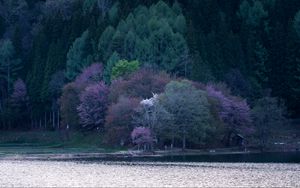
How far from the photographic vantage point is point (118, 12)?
4941 inches

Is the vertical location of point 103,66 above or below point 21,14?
below

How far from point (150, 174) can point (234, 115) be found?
43.2 metres

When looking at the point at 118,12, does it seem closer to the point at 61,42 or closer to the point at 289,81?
the point at 61,42

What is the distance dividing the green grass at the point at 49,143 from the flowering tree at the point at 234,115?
51.4 feet

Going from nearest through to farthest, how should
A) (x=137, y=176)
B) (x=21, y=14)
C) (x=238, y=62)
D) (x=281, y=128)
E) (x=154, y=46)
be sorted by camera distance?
(x=137, y=176)
(x=281, y=128)
(x=154, y=46)
(x=238, y=62)
(x=21, y=14)

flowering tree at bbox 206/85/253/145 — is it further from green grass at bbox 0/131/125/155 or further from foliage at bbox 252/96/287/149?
green grass at bbox 0/131/125/155

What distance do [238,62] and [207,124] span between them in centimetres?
3771

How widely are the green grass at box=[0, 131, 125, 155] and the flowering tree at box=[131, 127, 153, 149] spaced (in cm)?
338

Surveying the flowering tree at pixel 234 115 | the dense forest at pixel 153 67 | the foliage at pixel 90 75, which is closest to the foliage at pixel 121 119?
the dense forest at pixel 153 67

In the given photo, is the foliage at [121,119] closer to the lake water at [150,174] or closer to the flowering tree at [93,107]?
the flowering tree at [93,107]

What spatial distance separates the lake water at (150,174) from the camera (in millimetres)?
44281

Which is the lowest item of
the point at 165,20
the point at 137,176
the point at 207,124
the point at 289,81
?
the point at 137,176

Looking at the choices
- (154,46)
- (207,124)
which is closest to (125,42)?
(154,46)

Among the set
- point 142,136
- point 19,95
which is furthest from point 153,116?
point 19,95
